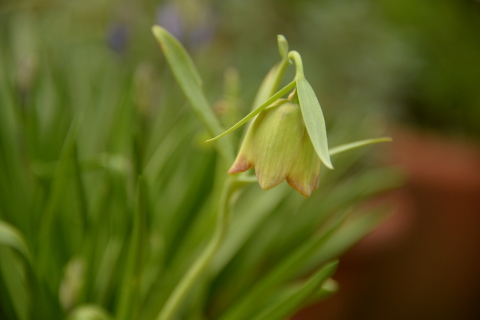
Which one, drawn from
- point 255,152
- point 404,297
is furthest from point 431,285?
point 255,152

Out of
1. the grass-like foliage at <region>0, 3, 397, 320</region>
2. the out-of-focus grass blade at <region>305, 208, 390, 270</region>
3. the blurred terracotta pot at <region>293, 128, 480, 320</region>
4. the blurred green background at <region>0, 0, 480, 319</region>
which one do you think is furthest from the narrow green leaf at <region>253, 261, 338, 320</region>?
the blurred terracotta pot at <region>293, 128, 480, 320</region>

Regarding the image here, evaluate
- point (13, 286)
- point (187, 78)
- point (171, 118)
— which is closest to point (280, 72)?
point (187, 78)

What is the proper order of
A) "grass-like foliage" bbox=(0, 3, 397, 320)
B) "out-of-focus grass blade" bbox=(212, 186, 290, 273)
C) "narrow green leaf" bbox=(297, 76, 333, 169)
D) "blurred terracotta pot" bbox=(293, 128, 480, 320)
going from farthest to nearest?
"blurred terracotta pot" bbox=(293, 128, 480, 320)
"out-of-focus grass blade" bbox=(212, 186, 290, 273)
"grass-like foliage" bbox=(0, 3, 397, 320)
"narrow green leaf" bbox=(297, 76, 333, 169)

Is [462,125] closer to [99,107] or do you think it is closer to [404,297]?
[404,297]

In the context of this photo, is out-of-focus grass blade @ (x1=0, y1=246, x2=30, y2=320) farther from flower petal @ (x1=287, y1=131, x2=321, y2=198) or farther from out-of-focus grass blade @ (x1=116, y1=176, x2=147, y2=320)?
flower petal @ (x1=287, y1=131, x2=321, y2=198)

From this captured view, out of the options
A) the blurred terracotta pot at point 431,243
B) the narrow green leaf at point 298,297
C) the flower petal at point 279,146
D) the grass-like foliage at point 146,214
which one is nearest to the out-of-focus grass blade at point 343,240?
the grass-like foliage at point 146,214
